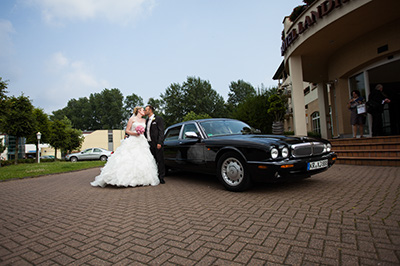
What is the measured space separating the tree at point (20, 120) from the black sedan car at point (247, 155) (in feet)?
66.6

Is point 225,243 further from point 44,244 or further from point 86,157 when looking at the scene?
point 86,157

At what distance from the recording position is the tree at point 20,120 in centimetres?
1850

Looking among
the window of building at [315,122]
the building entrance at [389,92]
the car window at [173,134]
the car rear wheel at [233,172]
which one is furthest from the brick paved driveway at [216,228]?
the window of building at [315,122]

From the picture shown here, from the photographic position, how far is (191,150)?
16.6 feet

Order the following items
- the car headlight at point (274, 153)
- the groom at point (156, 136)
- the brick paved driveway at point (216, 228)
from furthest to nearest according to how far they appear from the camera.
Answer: the groom at point (156, 136) → the car headlight at point (274, 153) → the brick paved driveway at point (216, 228)

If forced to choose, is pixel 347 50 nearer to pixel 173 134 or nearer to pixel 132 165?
pixel 173 134

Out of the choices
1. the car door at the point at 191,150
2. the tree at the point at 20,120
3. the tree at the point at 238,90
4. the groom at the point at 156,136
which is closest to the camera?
the car door at the point at 191,150

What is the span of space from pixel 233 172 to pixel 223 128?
4.42ft

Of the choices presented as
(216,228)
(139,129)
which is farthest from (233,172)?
(139,129)

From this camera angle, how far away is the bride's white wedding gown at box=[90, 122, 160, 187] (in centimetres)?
505

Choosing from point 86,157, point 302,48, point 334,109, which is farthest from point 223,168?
point 86,157

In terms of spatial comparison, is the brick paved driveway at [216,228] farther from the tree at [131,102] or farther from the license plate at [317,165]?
the tree at [131,102]

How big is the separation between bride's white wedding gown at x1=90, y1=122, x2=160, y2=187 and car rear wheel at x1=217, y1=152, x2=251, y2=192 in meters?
1.92

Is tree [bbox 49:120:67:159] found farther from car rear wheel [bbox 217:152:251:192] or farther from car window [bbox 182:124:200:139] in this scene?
car rear wheel [bbox 217:152:251:192]
